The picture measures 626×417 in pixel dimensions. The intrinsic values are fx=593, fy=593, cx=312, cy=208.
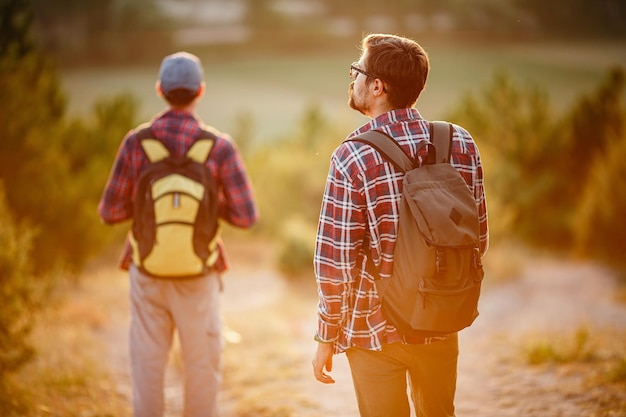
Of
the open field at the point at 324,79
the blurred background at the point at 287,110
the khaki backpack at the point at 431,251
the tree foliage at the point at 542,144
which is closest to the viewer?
the khaki backpack at the point at 431,251

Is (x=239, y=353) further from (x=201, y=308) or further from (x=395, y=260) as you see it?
(x=395, y=260)

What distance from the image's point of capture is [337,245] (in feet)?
5.93

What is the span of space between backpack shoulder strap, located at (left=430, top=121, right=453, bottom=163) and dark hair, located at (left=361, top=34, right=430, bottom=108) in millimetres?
123

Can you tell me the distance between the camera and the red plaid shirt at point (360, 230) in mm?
1789

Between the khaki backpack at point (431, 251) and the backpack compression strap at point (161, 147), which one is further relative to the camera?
the backpack compression strap at point (161, 147)

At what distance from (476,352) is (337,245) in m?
3.69

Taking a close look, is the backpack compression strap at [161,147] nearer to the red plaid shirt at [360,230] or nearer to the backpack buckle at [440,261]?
the red plaid shirt at [360,230]

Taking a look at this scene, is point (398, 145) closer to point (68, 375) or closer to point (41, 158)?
point (68, 375)

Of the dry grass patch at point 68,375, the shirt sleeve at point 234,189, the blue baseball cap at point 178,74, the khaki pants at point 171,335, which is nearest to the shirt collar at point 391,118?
the shirt sleeve at point 234,189

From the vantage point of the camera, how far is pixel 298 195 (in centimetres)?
1112

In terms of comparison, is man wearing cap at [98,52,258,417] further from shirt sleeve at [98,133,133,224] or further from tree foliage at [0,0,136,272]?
tree foliage at [0,0,136,272]

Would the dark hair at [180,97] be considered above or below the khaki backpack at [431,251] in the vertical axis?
above

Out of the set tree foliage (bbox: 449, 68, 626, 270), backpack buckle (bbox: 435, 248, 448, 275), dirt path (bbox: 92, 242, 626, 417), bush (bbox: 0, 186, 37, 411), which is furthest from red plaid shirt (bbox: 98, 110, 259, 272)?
tree foliage (bbox: 449, 68, 626, 270)

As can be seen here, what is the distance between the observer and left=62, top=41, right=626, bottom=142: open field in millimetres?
13805
